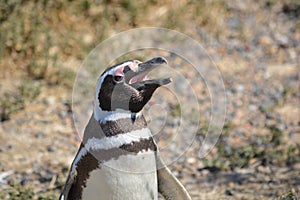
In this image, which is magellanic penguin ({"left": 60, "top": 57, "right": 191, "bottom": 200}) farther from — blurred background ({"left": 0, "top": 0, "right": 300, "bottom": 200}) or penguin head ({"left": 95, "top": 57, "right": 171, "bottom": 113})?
blurred background ({"left": 0, "top": 0, "right": 300, "bottom": 200})

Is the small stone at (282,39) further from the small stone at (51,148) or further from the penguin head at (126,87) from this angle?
the penguin head at (126,87)

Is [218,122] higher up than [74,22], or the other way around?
[74,22]

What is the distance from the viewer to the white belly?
3.68 m

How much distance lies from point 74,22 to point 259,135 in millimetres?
2452

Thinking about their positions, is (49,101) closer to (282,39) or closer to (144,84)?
(282,39)

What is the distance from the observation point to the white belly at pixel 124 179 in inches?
145

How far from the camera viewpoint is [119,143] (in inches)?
143

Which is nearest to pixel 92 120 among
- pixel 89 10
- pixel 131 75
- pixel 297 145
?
pixel 131 75

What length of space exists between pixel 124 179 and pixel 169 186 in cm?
42

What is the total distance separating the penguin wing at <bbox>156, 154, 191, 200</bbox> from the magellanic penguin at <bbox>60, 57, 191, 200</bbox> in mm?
187

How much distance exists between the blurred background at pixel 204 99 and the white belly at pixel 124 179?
110 centimetres

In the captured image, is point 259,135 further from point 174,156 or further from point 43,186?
point 43,186

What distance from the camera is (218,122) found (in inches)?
243

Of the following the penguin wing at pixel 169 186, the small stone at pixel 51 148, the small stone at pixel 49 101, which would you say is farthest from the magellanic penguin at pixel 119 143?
the small stone at pixel 49 101
